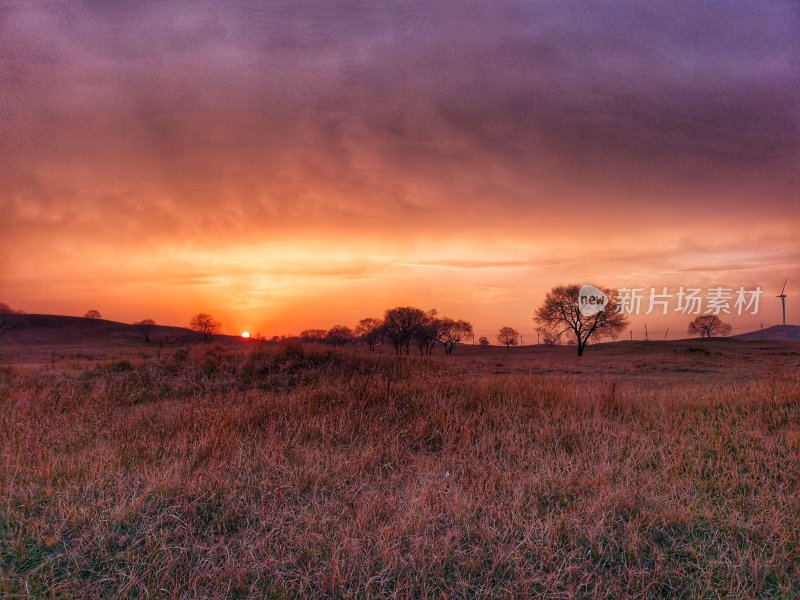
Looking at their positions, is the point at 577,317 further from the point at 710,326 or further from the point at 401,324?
the point at 710,326

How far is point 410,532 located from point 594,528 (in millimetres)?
1828

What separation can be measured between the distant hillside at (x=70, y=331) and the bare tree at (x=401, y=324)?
31433mm

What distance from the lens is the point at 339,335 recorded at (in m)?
82.1

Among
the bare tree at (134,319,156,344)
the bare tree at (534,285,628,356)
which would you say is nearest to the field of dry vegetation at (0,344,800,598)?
the bare tree at (534,285,628,356)

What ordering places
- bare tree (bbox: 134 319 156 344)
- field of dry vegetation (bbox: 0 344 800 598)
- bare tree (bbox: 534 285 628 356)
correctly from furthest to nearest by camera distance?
bare tree (bbox: 134 319 156 344) < bare tree (bbox: 534 285 628 356) < field of dry vegetation (bbox: 0 344 800 598)

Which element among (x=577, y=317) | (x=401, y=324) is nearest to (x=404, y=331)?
(x=401, y=324)

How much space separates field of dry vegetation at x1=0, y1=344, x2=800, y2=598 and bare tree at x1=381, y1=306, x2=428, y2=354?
64178mm

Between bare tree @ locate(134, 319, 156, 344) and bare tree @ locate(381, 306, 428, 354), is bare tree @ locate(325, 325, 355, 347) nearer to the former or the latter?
bare tree @ locate(381, 306, 428, 354)

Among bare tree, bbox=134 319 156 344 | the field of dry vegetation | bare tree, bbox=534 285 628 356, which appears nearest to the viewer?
the field of dry vegetation

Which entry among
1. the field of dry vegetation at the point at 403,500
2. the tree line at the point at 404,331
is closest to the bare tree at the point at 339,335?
the tree line at the point at 404,331

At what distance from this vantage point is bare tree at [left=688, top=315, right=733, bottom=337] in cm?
9756

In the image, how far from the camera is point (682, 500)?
208 inches

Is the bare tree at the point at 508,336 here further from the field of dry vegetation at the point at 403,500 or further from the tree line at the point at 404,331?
the field of dry vegetation at the point at 403,500

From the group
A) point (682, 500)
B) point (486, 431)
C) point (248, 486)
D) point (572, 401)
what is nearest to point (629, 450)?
point (682, 500)
